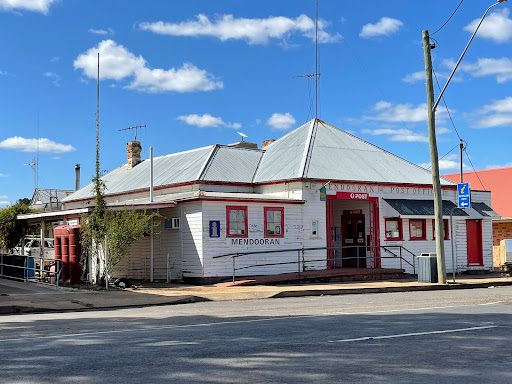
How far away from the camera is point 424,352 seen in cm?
831

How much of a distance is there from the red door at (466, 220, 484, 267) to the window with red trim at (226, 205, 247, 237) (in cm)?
1249

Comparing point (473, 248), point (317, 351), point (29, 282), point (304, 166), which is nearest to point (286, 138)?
point (304, 166)

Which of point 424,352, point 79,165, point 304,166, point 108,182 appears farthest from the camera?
point 79,165

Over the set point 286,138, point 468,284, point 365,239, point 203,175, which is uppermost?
point 286,138

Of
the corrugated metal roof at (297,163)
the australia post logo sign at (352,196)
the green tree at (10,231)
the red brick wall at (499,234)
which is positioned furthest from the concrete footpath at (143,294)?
the red brick wall at (499,234)

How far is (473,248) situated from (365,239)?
6.36 metres

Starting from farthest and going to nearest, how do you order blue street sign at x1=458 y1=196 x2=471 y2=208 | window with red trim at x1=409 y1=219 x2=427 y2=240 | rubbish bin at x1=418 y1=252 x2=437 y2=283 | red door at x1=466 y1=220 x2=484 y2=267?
red door at x1=466 y1=220 x2=484 y2=267 → window with red trim at x1=409 y1=219 x2=427 y2=240 → rubbish bin at x1=418 y1=252 x2=437 y2=283 → blue street sign at x1=458 y1=196 x2=471 y2=208

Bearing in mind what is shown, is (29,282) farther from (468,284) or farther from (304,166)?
(468,284)

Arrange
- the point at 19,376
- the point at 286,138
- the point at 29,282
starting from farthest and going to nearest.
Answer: the point at 286,138
the point at 29,282
the point at 19,376

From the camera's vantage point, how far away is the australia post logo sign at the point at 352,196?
26.9 meters

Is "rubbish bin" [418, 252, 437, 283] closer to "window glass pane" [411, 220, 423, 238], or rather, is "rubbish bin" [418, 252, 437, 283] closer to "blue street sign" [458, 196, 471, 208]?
"blue street sign" [458, 196, 471, 208]

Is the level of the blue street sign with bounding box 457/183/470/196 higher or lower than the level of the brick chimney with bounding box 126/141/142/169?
lower

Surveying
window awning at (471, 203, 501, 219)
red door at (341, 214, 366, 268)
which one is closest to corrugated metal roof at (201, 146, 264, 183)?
red door at (341, 214, 366, 268)

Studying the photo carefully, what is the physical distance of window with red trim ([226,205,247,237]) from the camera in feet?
78.8
